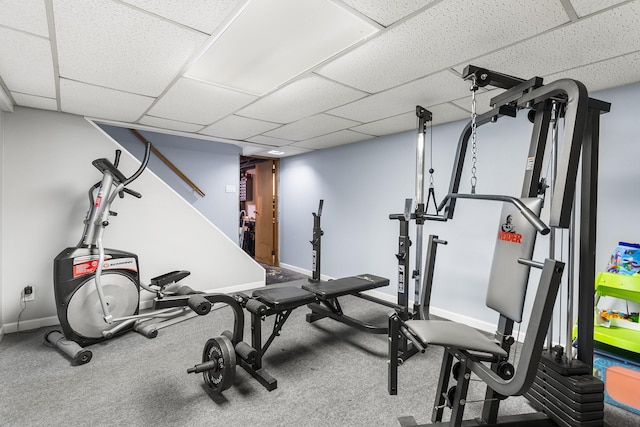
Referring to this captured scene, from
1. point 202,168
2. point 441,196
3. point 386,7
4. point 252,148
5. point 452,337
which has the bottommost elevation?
point 452,337

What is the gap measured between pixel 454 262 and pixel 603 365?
149cm

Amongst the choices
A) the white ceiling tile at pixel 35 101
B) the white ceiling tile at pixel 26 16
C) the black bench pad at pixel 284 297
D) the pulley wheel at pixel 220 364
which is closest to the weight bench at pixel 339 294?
the black bench pad at pixel 284 297

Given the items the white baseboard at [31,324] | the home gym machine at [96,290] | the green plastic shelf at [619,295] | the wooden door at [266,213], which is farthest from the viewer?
the wooden door at [266,213]

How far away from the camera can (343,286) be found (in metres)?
2.91

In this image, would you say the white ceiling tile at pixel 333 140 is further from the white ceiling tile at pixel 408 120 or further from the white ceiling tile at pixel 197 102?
the white ceiling tile at pixel 197 102

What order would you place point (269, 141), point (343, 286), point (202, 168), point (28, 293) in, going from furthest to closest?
point (202, 168)
point (269, 141)
point (28, 293)
point (343, 286)

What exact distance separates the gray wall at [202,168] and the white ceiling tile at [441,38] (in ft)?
9.84

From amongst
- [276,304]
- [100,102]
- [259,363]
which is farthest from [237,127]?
[259,363]

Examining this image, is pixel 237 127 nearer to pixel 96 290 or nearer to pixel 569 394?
pixel 96 290

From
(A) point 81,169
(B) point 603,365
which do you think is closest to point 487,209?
(B) point 603,365

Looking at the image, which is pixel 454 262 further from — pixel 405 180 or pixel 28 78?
pixel 28 78

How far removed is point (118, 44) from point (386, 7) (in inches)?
60.1

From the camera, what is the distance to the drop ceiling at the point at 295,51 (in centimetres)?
149

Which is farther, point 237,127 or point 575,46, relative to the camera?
point 237,127
